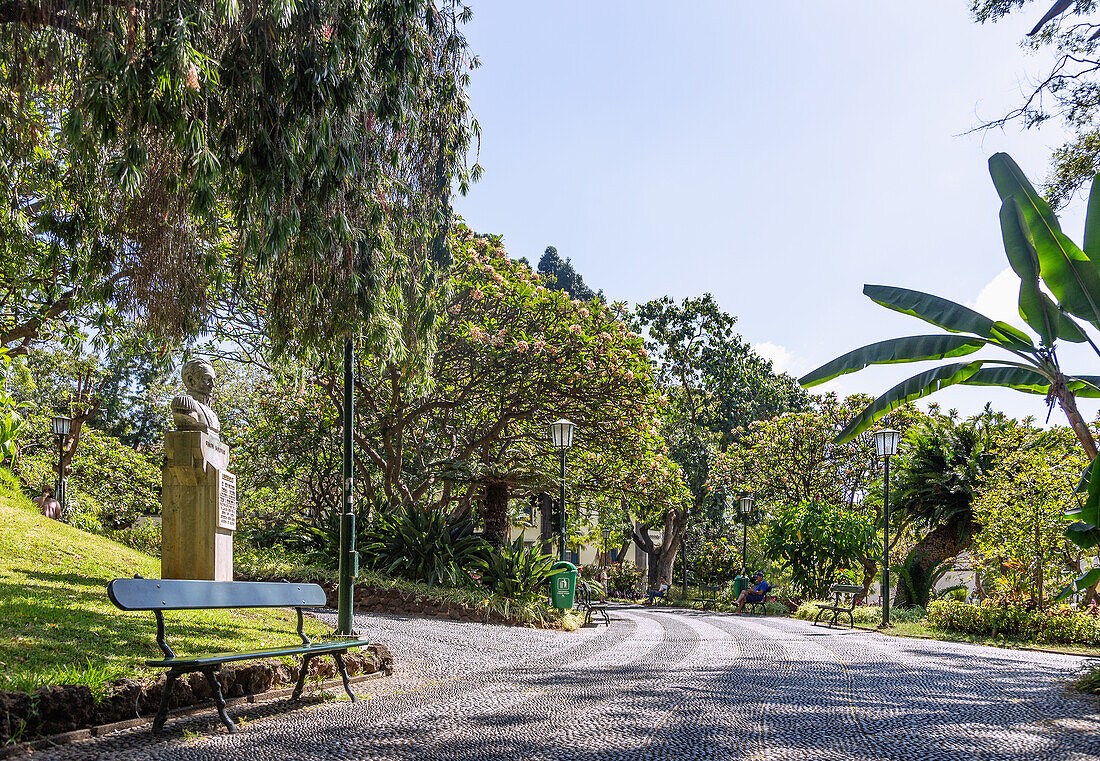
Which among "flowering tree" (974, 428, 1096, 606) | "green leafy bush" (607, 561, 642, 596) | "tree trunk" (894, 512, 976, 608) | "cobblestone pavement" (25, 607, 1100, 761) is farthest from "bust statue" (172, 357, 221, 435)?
"green leafy bush" (607, 561, 642, 596)

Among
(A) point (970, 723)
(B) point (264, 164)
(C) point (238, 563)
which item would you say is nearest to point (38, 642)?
(B) point (264, 164)

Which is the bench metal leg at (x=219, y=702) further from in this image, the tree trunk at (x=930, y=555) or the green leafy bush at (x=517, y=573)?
the tree trunk at (x=930, y=555)

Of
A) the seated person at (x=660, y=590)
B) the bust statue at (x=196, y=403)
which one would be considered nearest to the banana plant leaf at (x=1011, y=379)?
the bust statue at (x=196, y=403)

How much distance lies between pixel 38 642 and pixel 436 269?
573 centimetres

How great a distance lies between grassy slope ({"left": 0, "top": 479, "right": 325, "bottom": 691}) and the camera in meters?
5.10

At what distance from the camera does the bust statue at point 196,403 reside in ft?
28.9

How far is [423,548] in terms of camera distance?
1488 cm

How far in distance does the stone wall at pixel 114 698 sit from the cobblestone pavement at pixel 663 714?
18 centimetres

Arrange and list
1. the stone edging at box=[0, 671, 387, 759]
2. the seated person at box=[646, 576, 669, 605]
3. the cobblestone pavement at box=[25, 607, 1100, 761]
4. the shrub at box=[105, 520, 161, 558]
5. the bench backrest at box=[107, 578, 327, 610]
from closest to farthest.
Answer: the stone edging at box=[0, 671, 387, 759] < the cobblestone pavement at box=[25, 607, 1100, 761] < the bench backrest at box=[107, 578, 327, 610] < the shrub at box=[105, 520, 161, 558] < the seated person at box=[646, 576, 669, 605]

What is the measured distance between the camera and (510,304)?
17.4 meters

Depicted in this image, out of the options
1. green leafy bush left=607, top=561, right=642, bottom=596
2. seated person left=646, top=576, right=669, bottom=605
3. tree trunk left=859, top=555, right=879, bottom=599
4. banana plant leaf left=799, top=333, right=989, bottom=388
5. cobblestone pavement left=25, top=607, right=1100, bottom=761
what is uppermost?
banana plant leaf left=799, top=333, right=989, bottom=388

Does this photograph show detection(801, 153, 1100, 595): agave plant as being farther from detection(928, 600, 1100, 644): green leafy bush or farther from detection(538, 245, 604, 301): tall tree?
detection(538, 245, 604, 301): tall tree

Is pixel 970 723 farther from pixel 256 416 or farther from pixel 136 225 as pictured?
pixel 256 416

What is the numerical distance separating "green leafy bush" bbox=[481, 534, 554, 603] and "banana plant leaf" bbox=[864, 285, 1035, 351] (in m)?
8.43
